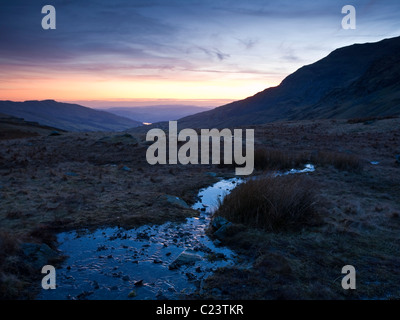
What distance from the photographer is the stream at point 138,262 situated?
4.54 metres

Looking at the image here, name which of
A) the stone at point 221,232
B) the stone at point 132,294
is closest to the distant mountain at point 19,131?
the stone at point 221,232

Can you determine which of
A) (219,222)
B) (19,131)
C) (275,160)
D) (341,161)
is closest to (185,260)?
(219,222)

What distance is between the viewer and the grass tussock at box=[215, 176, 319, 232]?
22.9 ft

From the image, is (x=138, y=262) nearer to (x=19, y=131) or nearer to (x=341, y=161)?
(x=341, y=161)

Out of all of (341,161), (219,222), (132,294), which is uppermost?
(341,161)

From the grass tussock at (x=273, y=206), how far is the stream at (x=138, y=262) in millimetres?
1068

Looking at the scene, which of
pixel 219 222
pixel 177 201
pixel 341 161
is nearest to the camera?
pixel 219 222

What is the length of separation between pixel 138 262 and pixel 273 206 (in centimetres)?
354

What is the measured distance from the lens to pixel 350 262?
5.45 metres

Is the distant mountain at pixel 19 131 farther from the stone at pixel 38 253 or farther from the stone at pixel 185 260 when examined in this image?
the stone at pixel 185 260

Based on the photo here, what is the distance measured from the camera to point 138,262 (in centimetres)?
550

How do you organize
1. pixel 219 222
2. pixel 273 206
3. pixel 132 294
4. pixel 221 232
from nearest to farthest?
pixel 132 294, pixel 221 232, pixel 273 206, pixel 219 222

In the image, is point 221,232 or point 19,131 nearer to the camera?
point 221,232

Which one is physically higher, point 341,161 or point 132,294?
point 341,161
